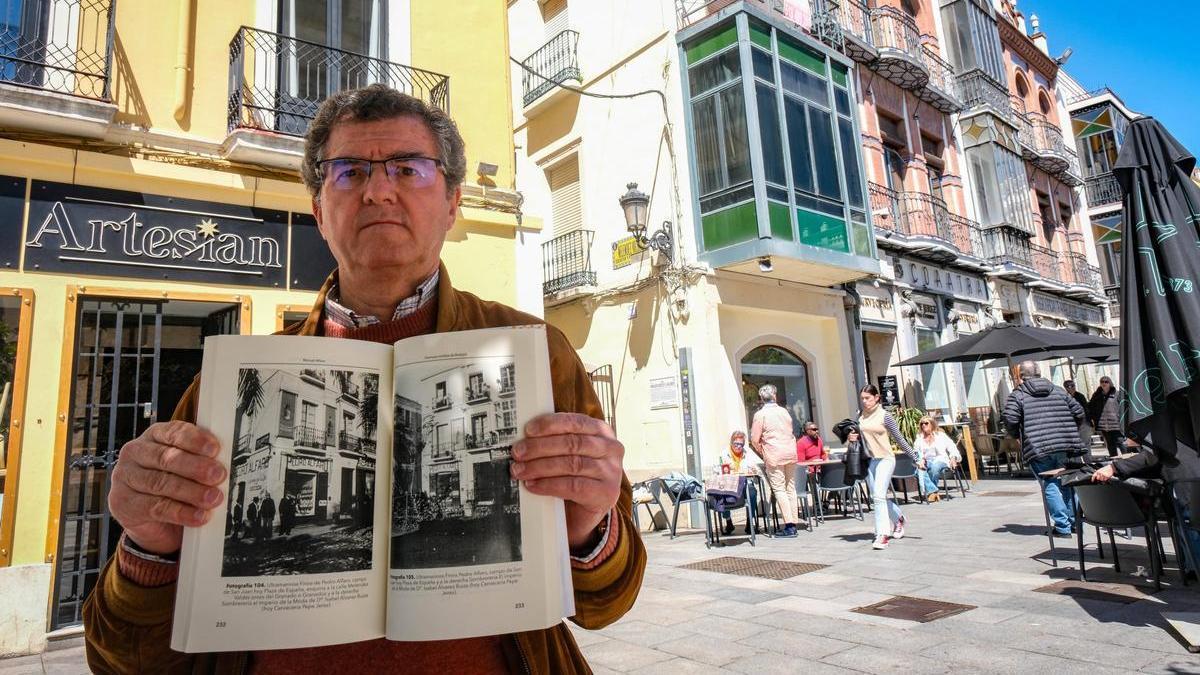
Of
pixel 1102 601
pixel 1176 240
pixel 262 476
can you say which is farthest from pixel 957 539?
pixel 262 476

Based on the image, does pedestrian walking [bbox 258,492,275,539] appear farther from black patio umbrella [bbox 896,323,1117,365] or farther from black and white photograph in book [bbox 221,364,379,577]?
black patio umbrella [bbox 896,323,1117,365]

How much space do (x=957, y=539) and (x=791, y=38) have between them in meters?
8.99

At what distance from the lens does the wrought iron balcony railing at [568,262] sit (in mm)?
13000

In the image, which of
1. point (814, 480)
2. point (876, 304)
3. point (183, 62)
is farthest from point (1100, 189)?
point (183, 62)

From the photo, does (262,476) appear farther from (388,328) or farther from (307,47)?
(307,47)

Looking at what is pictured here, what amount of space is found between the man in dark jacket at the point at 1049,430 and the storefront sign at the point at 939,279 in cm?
861

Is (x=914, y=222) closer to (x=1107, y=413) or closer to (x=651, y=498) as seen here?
(x=1107, y=413)

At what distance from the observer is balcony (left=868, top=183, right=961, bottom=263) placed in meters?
14.6

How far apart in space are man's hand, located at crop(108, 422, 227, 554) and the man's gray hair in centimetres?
75

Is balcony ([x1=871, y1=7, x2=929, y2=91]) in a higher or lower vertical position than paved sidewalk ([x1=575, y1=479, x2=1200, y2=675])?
higher

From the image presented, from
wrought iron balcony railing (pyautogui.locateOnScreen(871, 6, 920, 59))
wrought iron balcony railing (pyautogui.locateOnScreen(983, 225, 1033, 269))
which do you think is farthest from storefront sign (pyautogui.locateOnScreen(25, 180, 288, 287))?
wrought iron balcony railing (pyautogui.locateOnScreen(983, 225, 1033, 269))

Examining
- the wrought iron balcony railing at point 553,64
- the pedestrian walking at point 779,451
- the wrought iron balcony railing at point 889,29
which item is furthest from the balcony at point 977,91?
the pedestrian walking at point 779,451

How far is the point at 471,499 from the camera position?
1.05m

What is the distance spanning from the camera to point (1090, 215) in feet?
78.5
